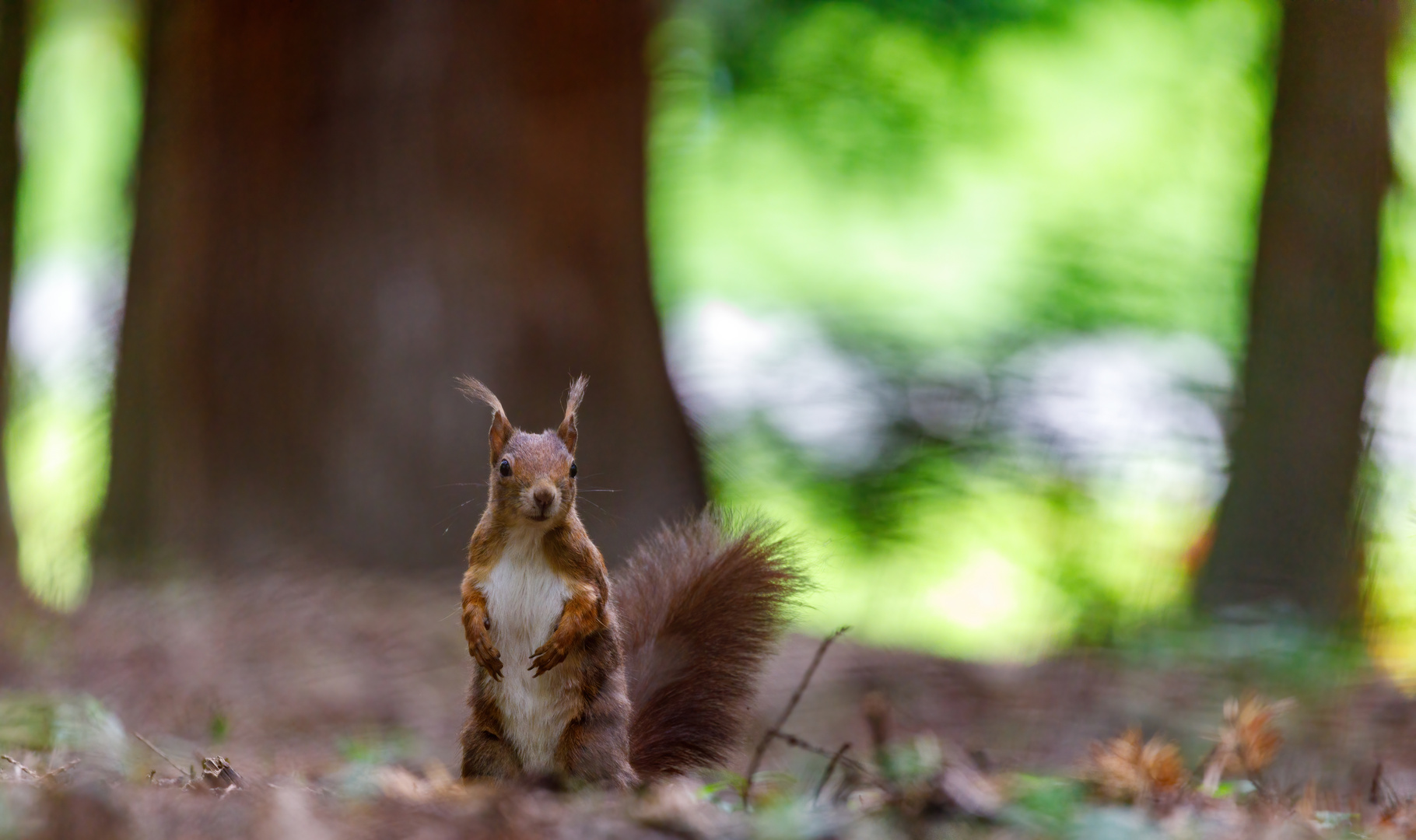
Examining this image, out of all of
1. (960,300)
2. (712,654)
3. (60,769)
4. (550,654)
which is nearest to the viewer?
(550,654)

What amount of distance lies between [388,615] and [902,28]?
280 centimetres

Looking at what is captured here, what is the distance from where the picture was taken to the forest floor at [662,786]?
1.32 meters

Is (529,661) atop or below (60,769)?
atop

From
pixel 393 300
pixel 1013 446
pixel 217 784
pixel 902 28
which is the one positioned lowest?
pixel 217 784

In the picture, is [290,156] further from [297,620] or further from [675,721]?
[675,721]

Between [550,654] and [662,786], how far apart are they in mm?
232

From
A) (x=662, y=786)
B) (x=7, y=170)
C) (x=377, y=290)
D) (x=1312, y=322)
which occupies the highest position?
(x=7, y=170)

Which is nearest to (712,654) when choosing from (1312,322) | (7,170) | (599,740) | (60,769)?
(599,740)

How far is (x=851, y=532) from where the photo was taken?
4.10 meters

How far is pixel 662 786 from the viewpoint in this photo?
5.63 feet

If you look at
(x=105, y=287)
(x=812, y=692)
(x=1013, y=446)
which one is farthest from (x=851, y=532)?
(x=105, y=287)

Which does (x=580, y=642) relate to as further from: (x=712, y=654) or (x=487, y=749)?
(x=712, y=654)

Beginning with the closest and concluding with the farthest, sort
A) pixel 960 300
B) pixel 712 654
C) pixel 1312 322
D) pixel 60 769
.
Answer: pixel 60 769, pixel 712 654, pixel 1312 322, pixel 960 300

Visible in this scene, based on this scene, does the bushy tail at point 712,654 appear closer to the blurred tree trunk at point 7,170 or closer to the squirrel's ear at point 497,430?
the squirrel's ear at point 497,430
